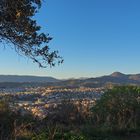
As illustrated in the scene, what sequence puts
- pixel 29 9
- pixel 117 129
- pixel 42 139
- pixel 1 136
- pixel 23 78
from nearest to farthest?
pixel 42 139 → pixel 1 136 → pixel 29 9 → pixel 117 129 → pixel 23 78

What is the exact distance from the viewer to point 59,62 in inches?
749

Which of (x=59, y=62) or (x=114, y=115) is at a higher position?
(x=59, y=62)

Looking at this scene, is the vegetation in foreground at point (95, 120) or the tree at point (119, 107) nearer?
the vegetation in foreground at point (95, 120)

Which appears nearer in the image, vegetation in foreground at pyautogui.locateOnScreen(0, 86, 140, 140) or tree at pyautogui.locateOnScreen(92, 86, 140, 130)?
vegetation in foreground at pyautogui.locateOnScreen(0, 86, 140, 140)

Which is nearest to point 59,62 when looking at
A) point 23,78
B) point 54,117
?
point 54,117

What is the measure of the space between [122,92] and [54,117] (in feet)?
10.2

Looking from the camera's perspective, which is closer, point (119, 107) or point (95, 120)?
point (95, 120)

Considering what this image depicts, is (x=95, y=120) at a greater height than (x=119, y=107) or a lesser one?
lesser

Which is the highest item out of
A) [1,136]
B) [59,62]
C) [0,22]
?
[0,22]

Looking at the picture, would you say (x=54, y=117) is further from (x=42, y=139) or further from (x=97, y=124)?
(x=42, y=139)

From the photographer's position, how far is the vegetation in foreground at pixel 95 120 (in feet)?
62.3

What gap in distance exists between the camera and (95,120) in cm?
2283

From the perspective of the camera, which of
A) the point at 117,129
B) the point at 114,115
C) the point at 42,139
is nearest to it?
the point at 42,139

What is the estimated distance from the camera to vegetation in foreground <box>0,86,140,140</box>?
62.3 feet
